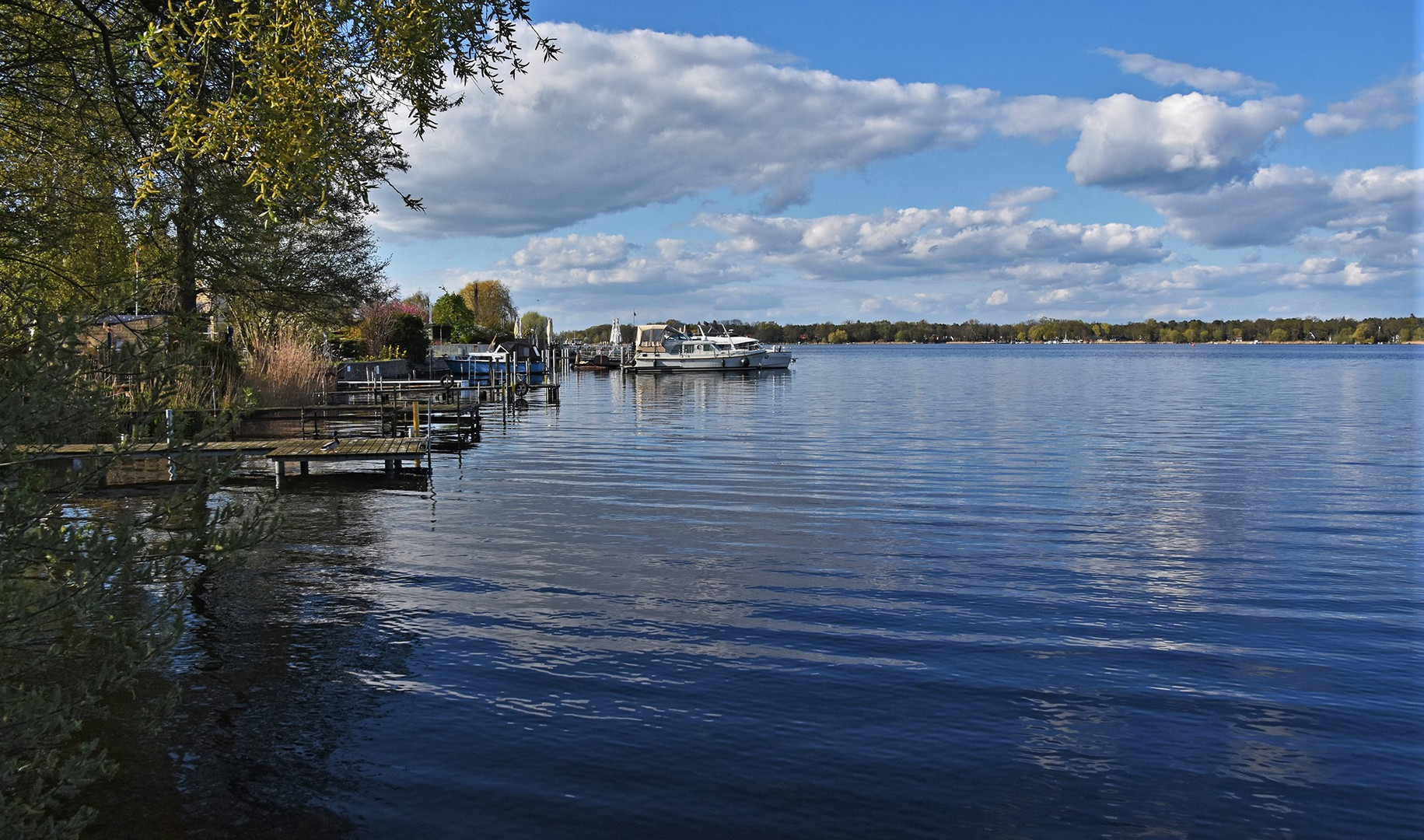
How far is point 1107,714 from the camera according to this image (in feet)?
26.9

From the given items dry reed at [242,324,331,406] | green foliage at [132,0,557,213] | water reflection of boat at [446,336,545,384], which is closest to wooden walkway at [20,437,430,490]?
dry reed at [242,324,331,406]

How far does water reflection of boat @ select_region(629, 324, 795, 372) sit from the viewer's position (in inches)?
3895

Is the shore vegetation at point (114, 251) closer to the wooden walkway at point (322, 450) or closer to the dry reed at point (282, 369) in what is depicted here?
the wooden walkway at point (322, 450)

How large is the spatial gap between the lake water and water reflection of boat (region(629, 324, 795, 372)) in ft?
256

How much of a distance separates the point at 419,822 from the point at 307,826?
0.69 metres

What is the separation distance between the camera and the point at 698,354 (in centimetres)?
10106

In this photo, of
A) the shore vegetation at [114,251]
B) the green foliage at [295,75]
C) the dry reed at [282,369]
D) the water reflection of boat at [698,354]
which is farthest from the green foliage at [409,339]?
the green foliage at [295,75]

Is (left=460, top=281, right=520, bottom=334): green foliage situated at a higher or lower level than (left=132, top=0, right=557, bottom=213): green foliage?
higher

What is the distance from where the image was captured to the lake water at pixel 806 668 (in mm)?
6668

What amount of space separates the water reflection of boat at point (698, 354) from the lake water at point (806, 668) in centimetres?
7804

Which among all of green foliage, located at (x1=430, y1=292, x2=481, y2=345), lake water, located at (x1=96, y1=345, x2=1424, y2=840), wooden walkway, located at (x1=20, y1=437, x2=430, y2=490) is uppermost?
green foliage, located at (x1=430, y1=292, x2=481, y2=345)

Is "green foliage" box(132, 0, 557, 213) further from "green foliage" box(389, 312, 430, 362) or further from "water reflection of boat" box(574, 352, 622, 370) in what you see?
"water reflection of boat" box(574, 352, 622, 370)

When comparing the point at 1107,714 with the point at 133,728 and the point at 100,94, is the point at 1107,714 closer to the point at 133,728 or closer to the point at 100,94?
the point at 133,728

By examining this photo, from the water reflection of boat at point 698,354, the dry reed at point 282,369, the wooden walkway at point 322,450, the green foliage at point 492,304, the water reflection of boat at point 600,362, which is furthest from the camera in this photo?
the green foliage at point 492,304
